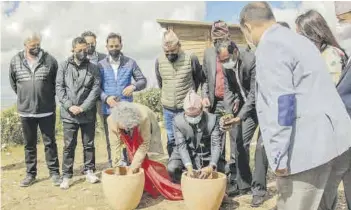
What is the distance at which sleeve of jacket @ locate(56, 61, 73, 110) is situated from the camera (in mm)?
4812

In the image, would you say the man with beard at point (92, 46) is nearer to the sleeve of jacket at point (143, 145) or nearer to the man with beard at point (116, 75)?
the man with beard at point (116, 75)

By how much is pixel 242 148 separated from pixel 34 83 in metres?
2.42

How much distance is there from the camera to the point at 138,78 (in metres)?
5.11

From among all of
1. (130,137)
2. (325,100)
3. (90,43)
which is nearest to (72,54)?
(90,43)

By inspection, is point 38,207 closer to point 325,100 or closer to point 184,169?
point 184,169

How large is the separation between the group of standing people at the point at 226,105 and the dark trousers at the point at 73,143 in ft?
0.04

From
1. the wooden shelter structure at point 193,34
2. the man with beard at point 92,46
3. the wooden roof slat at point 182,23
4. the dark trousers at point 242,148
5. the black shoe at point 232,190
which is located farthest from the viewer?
the wooden shelter structure at point 193,34

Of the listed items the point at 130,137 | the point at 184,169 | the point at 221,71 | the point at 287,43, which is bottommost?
the point at 184,169

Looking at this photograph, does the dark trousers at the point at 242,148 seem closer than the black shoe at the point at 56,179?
Yes

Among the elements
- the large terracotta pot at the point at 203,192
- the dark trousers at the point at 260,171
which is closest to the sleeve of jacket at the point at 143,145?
the large terracotta pot at the point at 203,192

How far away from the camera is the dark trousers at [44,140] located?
501 cm

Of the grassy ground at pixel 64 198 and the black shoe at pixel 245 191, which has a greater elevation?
the black shoe at pixel 245 191

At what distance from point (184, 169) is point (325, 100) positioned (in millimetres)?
2292

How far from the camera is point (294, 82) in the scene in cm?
227
